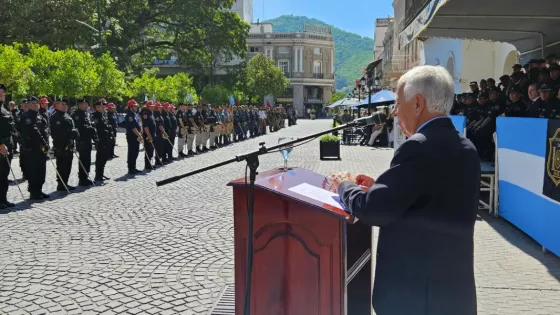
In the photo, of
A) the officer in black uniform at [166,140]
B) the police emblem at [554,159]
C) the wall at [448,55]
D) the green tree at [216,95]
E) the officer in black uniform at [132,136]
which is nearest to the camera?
the police emblem at [554,159]

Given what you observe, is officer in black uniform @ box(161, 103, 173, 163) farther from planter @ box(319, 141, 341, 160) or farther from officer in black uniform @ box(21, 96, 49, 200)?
officer in black uniform @ box(21, 96, 49, 200)

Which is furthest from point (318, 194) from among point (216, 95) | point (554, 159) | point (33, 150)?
point (216, 95)

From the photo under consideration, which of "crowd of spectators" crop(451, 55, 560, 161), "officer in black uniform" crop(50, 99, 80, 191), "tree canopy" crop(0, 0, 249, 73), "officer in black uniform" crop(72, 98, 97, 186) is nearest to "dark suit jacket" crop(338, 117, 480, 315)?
"crowd of spectators" crop(451, 55, 560, 161)

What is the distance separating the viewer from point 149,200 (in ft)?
30.0

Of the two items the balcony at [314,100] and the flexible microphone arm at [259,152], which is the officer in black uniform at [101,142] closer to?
the flexible microphone arm at [259,152]

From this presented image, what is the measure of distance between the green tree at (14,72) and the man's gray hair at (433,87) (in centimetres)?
2070

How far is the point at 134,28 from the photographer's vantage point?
118 ft

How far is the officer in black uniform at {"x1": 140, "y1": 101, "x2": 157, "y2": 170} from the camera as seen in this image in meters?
14.3

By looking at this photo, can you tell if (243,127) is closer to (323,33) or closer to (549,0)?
(549,0)

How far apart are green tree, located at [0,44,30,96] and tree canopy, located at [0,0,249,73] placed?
7861mm

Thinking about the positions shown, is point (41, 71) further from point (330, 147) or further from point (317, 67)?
point (317, 67)

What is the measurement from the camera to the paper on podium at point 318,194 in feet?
8.04

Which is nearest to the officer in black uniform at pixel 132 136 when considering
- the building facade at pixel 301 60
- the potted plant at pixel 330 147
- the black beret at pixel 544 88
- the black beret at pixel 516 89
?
the potted plant at pixel 330 147

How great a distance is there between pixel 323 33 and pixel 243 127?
71.2 metres
